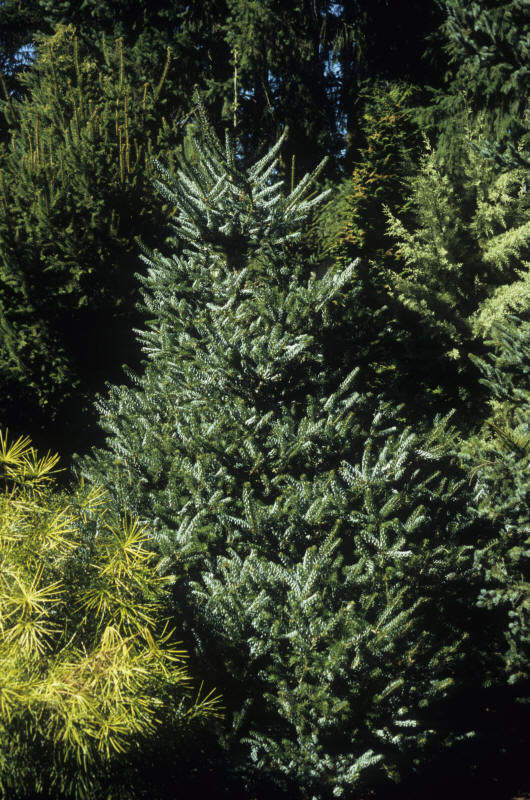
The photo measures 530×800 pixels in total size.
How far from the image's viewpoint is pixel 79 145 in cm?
552

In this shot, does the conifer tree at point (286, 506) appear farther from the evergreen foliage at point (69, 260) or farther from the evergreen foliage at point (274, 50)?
the evergreen foliage at point (274, 50)

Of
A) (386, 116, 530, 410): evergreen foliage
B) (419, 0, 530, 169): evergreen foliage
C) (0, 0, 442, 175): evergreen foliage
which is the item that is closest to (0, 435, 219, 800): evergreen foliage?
(386, 116, 530, 410): evergreen foliage

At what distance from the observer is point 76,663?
115 inches

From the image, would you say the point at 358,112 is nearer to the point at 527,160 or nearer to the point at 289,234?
the point at 527,160

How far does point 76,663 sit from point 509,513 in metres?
2.97

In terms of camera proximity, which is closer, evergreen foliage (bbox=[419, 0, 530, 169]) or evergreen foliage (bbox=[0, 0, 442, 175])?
evergreen foliage (bbox=[419, 0, 530, 169])

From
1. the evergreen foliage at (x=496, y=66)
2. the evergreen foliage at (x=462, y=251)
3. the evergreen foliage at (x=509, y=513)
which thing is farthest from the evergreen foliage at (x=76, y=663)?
the evergreen foliage at (x=496, y=66)

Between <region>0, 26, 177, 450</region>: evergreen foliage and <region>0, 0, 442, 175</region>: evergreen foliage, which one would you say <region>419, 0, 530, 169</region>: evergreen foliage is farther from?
<region>0, 26, 177, 450</region>: evergreen foliage

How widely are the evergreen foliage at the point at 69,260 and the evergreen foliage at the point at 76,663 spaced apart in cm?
232

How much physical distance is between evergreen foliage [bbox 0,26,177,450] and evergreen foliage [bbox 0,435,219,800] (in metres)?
2.32

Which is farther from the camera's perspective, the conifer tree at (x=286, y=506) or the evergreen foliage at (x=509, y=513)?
the evergreen foliage at (x=509, y=513)

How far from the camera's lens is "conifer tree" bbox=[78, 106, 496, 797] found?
10.3 ft

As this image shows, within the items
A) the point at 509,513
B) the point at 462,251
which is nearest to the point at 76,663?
the point at 509,513

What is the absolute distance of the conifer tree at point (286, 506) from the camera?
315cm
